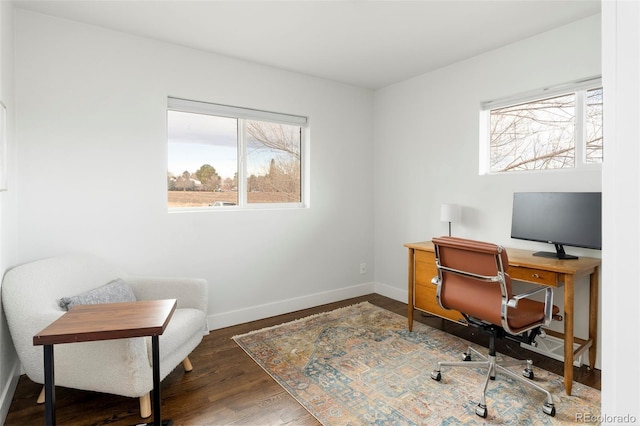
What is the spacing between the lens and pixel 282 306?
371 cm

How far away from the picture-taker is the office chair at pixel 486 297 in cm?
202

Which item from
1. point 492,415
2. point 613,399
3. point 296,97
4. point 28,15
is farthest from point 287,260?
point 613,399

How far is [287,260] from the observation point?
3.76 m

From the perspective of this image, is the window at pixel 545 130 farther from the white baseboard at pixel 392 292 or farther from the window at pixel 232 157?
the window at pixel 232 157

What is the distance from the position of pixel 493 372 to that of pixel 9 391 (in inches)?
121

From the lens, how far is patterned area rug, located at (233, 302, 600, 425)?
2.01 meters

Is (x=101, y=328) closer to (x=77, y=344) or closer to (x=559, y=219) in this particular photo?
(x=77, y=344)

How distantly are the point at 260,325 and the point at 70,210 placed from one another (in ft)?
6.18

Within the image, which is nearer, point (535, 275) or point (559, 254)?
point (535, 275)

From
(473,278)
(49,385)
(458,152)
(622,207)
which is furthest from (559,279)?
(49,385)

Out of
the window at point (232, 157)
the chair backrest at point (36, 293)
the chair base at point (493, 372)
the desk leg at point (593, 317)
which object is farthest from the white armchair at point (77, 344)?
the desk leg at point (593, 317)

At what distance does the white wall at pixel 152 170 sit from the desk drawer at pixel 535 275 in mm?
2031

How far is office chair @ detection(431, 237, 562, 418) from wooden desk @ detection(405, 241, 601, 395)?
6.5 inches

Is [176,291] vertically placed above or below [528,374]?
above
